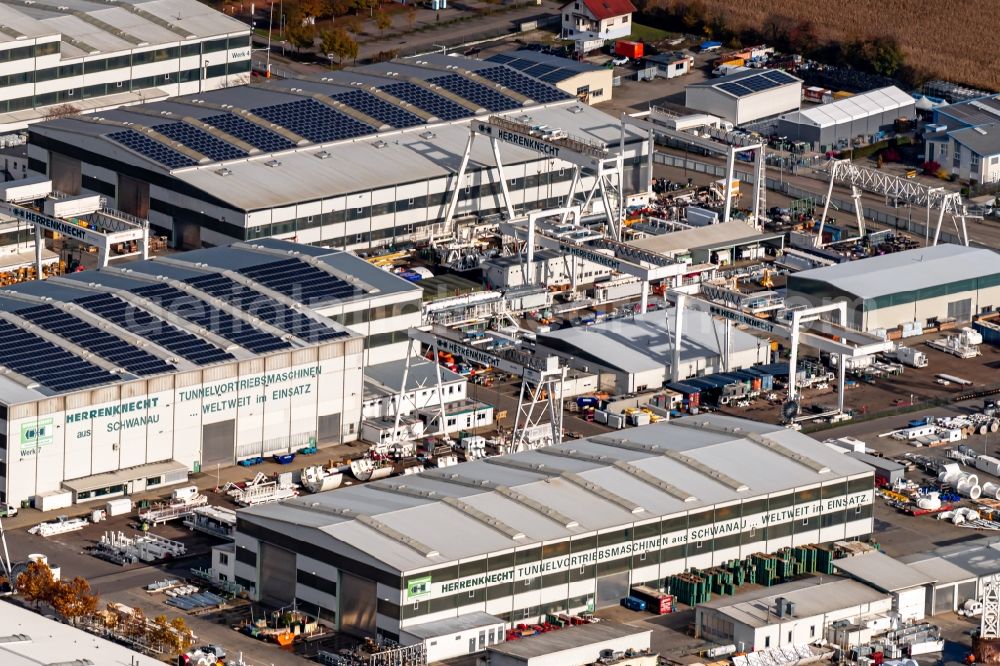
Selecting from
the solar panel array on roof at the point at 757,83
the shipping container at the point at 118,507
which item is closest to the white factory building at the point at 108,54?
the solar panel array on roof at the point at 757,83

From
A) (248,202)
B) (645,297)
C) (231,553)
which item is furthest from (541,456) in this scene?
(248,202)

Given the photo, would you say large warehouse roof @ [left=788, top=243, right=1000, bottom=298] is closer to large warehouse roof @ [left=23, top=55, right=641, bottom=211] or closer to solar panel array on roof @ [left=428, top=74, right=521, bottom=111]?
large warehouse roof @ [left=23, top=55, right=641, bottom=211]

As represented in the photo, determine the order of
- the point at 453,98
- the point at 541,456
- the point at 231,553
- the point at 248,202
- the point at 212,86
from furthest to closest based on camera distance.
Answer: the point at 212,86 < the point at 453,98 < the point at 248,202 < the point at 541,456 < the point at 231,553

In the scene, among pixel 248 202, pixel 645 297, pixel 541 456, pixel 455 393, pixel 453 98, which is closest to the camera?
pixel 541 456

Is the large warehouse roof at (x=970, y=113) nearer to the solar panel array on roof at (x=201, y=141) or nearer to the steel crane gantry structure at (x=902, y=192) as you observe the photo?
the steel crane gantry structure at (x=902, y=192)

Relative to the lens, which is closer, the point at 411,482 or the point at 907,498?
the point at 411,482

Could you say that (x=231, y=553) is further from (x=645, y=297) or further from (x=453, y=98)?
(x=453, y=98)
